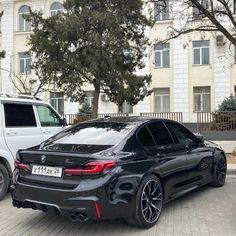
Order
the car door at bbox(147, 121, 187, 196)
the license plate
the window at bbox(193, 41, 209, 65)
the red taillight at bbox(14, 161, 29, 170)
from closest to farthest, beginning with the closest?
1. the license plate
2. the red taillight at bbox(14, 161, 29, 170)
3. the car door at bbox(147, 121, 187, 196)
4. the window at bbox(193, 41, 209, 65)

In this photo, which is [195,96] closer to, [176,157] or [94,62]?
[94,62]

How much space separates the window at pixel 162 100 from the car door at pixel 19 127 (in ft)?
68.2

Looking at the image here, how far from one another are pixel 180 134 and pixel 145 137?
4.02 ft

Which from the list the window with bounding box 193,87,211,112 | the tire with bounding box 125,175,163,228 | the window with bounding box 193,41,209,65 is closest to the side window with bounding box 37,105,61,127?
the tire with bounding box 125,175,163,228

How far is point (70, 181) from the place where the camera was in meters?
5.29

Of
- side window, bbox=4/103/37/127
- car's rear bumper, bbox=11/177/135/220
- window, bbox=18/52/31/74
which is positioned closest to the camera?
car's rear bumper, bbox=11/177/135/220

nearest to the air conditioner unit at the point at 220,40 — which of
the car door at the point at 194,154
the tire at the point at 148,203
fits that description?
the car door at the point at 194,154

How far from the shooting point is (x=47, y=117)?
9094mm

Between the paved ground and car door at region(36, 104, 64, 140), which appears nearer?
the paved ground

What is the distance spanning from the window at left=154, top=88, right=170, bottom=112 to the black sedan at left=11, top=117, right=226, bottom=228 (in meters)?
21.9

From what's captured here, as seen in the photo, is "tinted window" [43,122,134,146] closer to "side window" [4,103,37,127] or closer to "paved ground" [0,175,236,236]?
"paved ground" [0,175,236,236]

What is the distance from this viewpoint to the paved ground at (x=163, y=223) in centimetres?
552

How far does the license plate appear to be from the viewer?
543 cm

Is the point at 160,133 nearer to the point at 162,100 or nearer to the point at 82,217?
the point at 82,217
